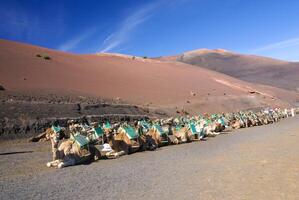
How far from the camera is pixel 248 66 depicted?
533ft

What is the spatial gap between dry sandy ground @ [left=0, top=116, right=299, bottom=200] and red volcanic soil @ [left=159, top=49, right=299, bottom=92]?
11451 centimetres

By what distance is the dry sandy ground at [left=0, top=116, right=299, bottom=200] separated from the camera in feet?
28.2

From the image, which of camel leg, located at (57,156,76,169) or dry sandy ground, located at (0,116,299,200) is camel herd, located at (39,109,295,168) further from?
dry sandy ground, located at (0,116,299,200)

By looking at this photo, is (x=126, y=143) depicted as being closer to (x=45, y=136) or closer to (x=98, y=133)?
(x=98, y=133)

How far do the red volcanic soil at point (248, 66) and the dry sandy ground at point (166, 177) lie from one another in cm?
11451

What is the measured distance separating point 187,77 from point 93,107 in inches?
1968

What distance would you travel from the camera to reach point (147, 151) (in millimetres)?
17250

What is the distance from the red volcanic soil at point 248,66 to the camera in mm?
135375

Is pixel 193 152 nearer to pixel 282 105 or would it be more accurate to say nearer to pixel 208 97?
pixel 208 97

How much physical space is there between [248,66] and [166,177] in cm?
15862

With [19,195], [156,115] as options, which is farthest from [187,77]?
[19,195]

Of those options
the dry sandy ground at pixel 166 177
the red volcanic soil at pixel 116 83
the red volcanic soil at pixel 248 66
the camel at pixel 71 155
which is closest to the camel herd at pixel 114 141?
the camel at pixel 71 155

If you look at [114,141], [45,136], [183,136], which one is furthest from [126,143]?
[45,136]

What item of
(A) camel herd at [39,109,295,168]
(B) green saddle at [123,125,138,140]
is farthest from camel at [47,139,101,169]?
(B) green saddle at [123,125,138,140]
